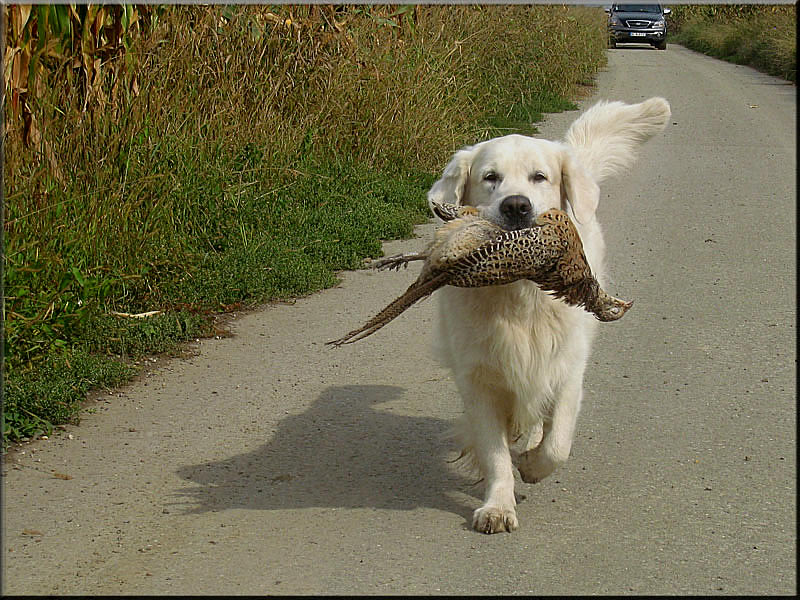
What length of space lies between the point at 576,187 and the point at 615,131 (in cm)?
113

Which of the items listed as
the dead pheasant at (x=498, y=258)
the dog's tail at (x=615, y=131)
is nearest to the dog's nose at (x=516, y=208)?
the dead pheasant at (x=498, y=258)

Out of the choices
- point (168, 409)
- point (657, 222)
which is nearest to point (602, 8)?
point (657, 222)

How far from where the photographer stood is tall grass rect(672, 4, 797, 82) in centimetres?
2484

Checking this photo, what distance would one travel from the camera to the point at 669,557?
3.80m

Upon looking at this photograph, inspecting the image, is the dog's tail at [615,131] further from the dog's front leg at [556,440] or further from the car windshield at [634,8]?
the car windshield at [634,8]

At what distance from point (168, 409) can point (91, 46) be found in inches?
127

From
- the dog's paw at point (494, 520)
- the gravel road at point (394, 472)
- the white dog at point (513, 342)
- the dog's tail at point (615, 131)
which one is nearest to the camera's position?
the gravel road at point (394, 472)

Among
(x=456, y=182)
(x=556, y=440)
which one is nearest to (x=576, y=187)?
(x=456, y=182)

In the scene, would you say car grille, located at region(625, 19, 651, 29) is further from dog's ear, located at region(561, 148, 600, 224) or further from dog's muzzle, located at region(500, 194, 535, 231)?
dog's muzzle, located at region(500, 194, 535, 231)

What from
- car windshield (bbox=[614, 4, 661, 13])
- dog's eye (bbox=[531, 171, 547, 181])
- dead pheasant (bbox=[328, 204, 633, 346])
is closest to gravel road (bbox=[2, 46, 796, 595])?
dead pheasant (bbox=[328, 204, 633, 346])

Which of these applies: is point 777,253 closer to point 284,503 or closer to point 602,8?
point 284,503

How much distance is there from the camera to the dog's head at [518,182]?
13.4 ft

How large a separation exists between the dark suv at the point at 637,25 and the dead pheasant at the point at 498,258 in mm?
33892

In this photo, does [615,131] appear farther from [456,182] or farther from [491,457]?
[491,457]
